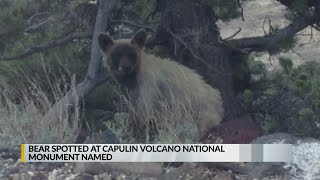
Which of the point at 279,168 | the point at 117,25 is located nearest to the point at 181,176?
the point at 279,168

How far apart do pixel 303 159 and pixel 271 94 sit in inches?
146

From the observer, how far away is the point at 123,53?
1021 cm

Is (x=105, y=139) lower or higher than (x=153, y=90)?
lower

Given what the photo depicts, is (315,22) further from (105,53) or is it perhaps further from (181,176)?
(181,176)

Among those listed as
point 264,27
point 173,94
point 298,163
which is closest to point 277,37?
point 173,94

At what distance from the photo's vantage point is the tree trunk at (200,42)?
11.5m

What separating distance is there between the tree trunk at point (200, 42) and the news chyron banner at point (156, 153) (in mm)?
3977

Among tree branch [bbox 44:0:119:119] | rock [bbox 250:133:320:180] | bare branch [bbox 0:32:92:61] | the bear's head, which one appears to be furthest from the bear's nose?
rock [bbox 250:133:320:180]

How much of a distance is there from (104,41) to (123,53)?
376 millimetres

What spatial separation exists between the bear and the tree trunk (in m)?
1.28

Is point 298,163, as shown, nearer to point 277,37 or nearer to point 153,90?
point 153,90

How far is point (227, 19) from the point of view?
12.6 meters

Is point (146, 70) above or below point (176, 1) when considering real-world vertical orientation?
below

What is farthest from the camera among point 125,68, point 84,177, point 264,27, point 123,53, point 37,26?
point 264,27
